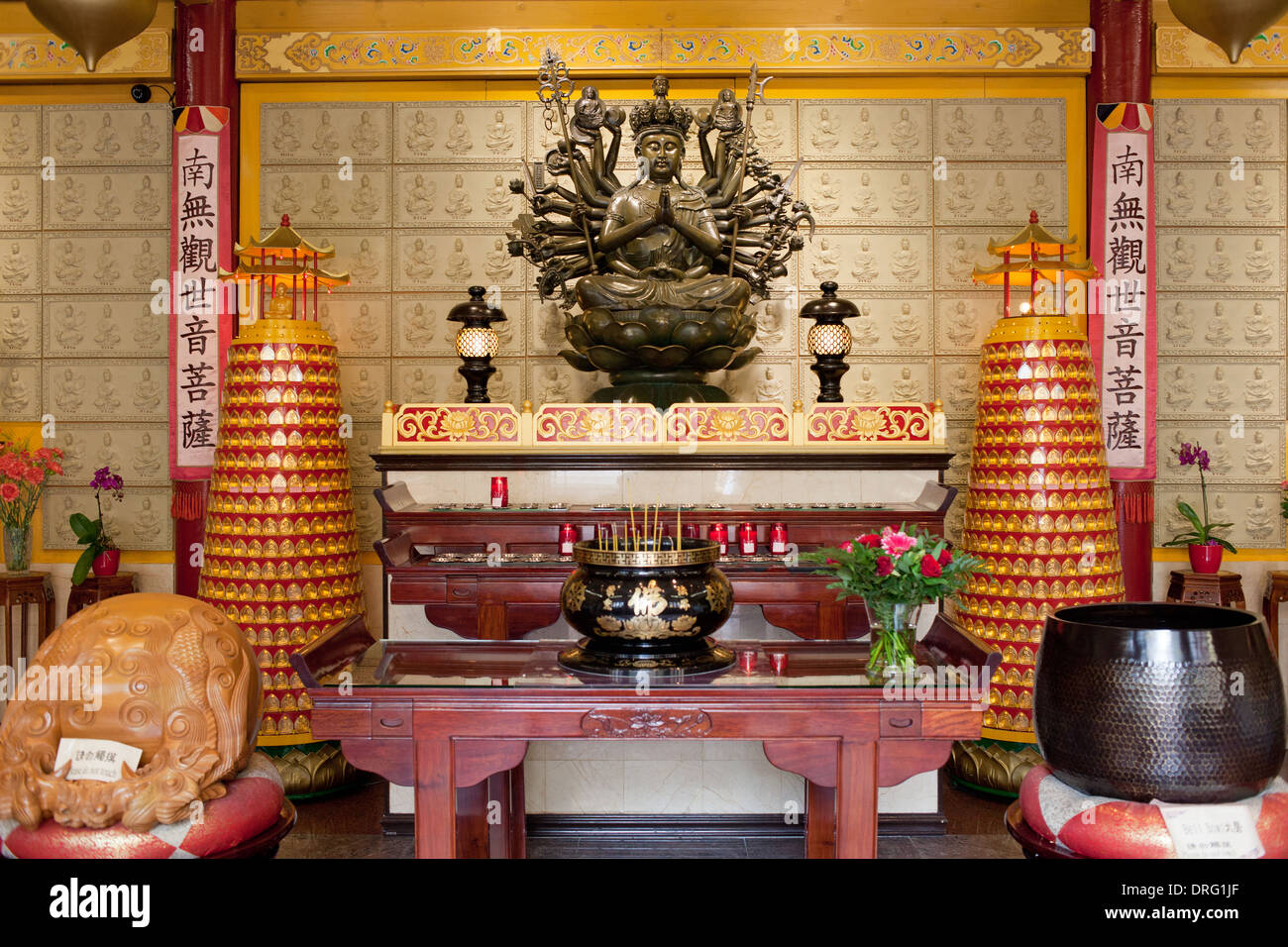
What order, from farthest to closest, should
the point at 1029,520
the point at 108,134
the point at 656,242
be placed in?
1. the point at 108,134
2. the point at 656,242
3. the point at 1029,520

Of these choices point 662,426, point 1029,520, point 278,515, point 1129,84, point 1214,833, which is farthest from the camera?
point 1129,84

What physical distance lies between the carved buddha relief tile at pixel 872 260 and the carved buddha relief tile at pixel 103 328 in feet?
11.0

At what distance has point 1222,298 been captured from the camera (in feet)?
16.4

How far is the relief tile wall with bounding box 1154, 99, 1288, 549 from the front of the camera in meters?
5.00

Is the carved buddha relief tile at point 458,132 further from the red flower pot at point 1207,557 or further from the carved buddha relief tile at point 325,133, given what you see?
the red flower pot at point 1207,557

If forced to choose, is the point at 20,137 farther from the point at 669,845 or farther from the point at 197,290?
the point at 669,845

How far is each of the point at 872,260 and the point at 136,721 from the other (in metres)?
4.22

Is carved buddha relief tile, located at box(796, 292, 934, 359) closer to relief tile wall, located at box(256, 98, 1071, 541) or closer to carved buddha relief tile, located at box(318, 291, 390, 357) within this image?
relief tile wall, located at box(256, 98, 1071, 541)

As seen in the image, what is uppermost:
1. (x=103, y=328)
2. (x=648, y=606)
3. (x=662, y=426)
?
(x=103, y=328)

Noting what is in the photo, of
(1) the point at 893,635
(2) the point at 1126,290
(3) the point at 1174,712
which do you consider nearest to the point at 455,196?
(2) the point at 1126,290

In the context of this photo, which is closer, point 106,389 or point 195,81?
point 195,81

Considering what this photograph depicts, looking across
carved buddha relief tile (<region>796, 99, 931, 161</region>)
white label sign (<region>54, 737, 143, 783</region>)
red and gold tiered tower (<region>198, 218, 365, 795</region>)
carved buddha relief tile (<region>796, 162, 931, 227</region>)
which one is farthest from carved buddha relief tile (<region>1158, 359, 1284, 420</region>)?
white label sign (<region>54, 737, 143, 783</region>)

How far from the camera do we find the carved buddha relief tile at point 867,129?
5102 mm

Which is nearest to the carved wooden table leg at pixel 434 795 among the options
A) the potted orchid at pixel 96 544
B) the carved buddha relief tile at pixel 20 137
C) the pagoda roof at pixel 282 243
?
the pagoda roof at pixel 282 243
